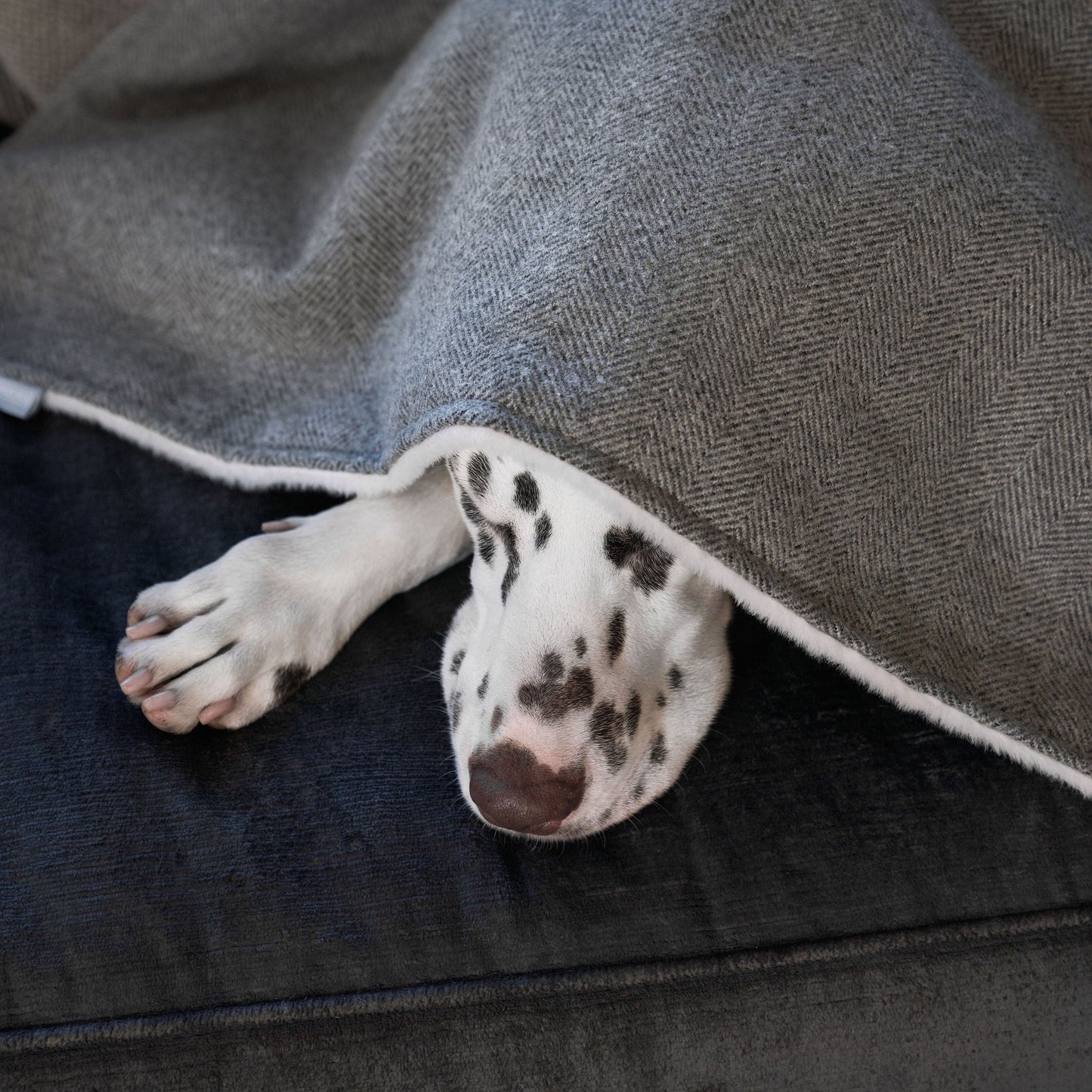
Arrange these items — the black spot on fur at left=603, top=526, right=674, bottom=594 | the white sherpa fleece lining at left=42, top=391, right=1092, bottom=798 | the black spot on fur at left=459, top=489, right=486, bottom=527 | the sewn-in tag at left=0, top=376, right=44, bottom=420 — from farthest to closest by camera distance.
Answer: the sewn-in tag at left=0, top=376, right=44, bottom=420 → the black spot on fur at left=459, top=489, right=486, bottom=527 → the black spot on fur at left=603, top=526, right=674, bottom=594 → the white sherpa fleece lining at left=42, top=391, right=1092, bottom=798

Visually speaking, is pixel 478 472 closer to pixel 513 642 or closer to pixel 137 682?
pixel 513 642

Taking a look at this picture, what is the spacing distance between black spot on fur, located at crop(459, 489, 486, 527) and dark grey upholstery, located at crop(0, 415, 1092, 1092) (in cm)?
24

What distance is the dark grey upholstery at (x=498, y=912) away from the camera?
1134 mm

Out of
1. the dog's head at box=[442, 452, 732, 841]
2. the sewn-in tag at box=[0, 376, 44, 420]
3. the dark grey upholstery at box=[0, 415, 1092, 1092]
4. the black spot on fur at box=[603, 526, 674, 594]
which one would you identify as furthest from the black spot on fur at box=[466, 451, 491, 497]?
the sewn-in tag at box=[0, 376, 44, 420]

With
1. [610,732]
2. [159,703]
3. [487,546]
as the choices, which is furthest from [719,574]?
[159,703]

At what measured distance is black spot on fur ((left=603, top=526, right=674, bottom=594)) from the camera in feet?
4.00

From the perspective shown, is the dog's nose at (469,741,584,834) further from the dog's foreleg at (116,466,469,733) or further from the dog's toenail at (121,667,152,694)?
the dog's toenail at (121,667,152,694)

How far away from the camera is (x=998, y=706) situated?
1197 mm

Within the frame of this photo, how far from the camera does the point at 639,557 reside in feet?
4.04

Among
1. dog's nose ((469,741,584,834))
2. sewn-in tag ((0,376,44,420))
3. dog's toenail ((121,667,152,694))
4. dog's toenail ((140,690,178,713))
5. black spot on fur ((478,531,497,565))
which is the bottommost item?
dog's nose ((469,741,584,834))

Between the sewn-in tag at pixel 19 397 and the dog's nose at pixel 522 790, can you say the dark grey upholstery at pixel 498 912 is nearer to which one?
the dog's nose at pixel 522 790

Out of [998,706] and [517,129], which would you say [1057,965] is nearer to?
[998,706]

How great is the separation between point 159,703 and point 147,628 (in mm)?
120

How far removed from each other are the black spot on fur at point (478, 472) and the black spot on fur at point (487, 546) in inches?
2.4
